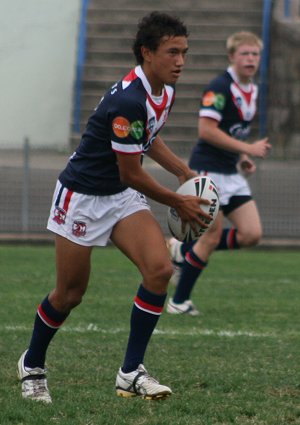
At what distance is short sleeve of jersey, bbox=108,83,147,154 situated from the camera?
5469mm

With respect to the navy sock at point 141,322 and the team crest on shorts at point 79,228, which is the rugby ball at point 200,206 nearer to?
the navy sock at point 141,322

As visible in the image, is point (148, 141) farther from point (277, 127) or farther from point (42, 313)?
point (277, 127)

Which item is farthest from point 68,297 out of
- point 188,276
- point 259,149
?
point 188,276

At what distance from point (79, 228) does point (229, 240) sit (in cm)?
371

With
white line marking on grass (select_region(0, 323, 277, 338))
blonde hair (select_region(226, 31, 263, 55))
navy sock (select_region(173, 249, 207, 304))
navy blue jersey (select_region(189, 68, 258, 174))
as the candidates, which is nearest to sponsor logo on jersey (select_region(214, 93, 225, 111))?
navy blue jersey (select_region(189, 68, 258, 174))

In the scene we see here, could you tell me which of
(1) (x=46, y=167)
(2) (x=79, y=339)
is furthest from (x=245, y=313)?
(1) (x=46, y=167)

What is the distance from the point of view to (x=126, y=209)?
5773 millimetres

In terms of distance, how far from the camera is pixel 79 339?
7.69m

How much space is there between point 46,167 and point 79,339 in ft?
27.5

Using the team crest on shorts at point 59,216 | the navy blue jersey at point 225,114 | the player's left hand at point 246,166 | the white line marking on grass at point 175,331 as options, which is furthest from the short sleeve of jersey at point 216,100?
the team crest on shorts at point 59,216

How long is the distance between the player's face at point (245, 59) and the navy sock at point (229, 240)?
123 centimetres

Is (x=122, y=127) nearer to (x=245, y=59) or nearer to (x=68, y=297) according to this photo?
(x=68, y=297)

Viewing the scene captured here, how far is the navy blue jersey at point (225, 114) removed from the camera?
9.02 m

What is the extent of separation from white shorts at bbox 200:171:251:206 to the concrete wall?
11.0 m
